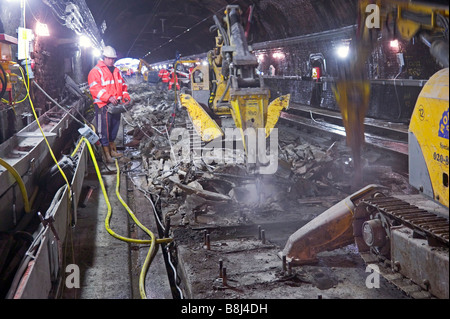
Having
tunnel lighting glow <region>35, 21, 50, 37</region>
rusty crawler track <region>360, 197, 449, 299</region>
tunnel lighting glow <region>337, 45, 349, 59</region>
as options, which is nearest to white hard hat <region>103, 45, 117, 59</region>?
tunnel lighting glow <region>35, 21, 50, 37</region>

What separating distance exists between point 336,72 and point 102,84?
41.1 feet

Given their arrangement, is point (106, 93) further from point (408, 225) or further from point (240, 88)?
point (408, 225)

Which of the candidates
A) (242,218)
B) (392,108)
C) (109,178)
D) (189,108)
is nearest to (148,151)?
(189,108)

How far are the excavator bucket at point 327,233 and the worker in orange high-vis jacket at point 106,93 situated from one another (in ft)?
Answer: 19.9

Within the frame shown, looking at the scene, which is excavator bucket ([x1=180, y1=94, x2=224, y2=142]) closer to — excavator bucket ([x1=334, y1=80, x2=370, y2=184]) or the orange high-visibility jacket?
the orange high-visibility jacket

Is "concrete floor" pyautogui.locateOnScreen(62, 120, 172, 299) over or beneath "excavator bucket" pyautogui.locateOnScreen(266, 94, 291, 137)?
beneath

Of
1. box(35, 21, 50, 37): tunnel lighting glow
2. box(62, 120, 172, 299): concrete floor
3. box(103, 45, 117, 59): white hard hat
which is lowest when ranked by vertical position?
box(62, 120, 172, 299): concrete floor

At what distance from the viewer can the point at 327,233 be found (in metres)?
4.30

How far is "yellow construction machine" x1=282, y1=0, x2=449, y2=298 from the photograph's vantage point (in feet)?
10.0

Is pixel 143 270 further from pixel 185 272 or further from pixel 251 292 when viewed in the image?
pixel 251 292

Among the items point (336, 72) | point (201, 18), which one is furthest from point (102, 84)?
point (201, 18)

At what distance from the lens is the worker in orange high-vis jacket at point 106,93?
→ 899 centimetres

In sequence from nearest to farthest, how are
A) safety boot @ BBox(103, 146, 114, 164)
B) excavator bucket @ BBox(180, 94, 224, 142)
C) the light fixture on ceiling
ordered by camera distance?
excavator bucket @ BBox(180, 94, 224, 142), safety boot @ BBox(103, 146, 114, 164), the light fixture on ceiling

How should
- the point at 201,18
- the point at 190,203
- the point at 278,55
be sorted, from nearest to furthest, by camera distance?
the point at 190,203, the point at 278,55, the point at 201,18
